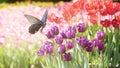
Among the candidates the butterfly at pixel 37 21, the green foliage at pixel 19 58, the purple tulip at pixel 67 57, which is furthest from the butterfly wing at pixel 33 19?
the purple tulip at pixel 67 57

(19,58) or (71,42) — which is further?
(19,58)

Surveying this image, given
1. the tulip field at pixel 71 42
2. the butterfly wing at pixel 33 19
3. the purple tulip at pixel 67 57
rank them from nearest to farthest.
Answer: the purple tulip at pixel 67 57, the tulip field at pixel 71 42, the butterfly wing at pixel 33 19

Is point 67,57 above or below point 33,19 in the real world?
below

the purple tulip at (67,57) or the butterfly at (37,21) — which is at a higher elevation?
the butterfly at (37,21)

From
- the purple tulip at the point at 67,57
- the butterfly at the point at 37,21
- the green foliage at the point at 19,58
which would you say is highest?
the butterfly at the point at 37,21

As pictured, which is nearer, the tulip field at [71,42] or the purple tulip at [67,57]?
the purple tulip at [67,57]

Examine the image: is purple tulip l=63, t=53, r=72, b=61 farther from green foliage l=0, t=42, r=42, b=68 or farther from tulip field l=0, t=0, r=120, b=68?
green foliage l=0, t=42, r=42, b=68

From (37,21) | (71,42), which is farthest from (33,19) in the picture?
(71,42)

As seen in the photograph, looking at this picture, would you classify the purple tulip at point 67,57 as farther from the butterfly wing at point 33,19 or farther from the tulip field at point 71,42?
the butterfly wing at point 33,19

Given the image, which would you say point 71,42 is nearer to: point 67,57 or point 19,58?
point 67,57
